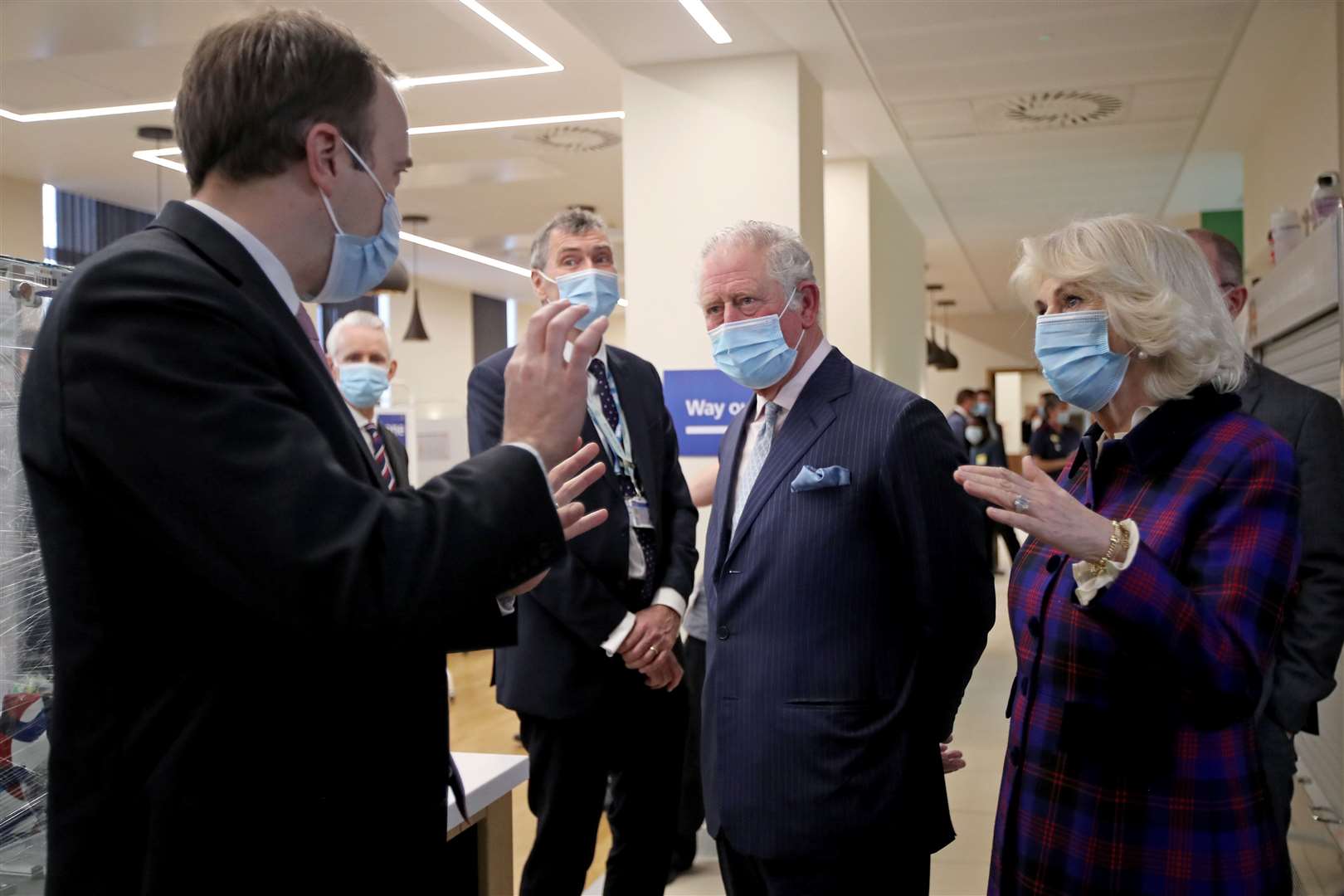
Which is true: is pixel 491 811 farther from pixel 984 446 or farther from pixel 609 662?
pixel 984 446

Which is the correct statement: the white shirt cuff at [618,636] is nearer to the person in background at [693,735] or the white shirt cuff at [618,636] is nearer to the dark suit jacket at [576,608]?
the dark suit jacket at [576,608]

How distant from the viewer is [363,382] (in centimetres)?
443

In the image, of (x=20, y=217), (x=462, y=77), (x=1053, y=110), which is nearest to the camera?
(x=462, y=77)

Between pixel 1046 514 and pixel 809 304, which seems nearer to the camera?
pixel 1046 514

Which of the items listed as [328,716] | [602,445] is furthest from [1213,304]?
[328,716]

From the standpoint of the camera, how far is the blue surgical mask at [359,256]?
46.1 inches

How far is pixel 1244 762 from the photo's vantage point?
1.63 m

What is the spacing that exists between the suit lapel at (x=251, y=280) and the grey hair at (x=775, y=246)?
1.34 meters

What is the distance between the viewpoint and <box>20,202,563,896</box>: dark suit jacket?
0.93m

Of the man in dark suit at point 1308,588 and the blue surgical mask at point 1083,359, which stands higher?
the blue surgical mask at point 1083,359

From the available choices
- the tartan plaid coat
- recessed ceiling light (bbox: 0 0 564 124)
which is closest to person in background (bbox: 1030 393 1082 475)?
recessed ceiling light (bbox: 0 0 564 124)

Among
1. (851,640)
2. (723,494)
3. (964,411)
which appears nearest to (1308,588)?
(851,640)

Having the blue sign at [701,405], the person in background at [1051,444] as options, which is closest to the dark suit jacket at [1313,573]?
Answer: the blue sign at [701,405]

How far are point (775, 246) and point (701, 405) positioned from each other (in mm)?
2908
